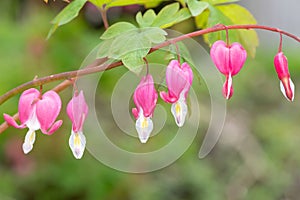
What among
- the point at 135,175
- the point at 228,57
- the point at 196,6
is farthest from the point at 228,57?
the point at 135,175

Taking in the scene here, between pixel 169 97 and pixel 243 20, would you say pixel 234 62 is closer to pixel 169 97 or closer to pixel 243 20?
pixel 169 97

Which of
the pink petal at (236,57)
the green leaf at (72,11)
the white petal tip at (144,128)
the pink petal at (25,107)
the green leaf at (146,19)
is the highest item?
the green leaf at (72,11)

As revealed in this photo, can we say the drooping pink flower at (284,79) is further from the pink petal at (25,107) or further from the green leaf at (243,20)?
the pink petal at (25,107)

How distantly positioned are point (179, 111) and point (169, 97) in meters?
0.03

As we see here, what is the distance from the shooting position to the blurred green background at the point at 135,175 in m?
2.53

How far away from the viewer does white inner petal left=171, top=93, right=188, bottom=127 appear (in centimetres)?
85

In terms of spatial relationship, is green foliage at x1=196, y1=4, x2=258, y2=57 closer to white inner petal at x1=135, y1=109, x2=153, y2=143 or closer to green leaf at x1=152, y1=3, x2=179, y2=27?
green leaf at x1=152, y1=3, x2=179, y2=27

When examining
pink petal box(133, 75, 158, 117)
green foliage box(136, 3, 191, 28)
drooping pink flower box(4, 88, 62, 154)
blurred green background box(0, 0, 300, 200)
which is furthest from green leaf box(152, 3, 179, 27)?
blurred green background box(0, 0, 300, 200)

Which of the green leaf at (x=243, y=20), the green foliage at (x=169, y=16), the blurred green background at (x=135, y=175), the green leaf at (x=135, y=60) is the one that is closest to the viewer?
the green leaf at (x=135, y=60)

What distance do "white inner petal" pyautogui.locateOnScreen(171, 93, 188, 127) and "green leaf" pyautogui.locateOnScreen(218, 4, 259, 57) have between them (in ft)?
0.90

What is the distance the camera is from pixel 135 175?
2.62 meters

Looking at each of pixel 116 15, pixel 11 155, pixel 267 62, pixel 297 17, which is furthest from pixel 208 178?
pixel 297 17

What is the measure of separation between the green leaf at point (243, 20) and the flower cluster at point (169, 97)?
24 centimetres

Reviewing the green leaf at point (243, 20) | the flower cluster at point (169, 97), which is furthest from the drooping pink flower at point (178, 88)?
the green leaf at point (243, 20)
